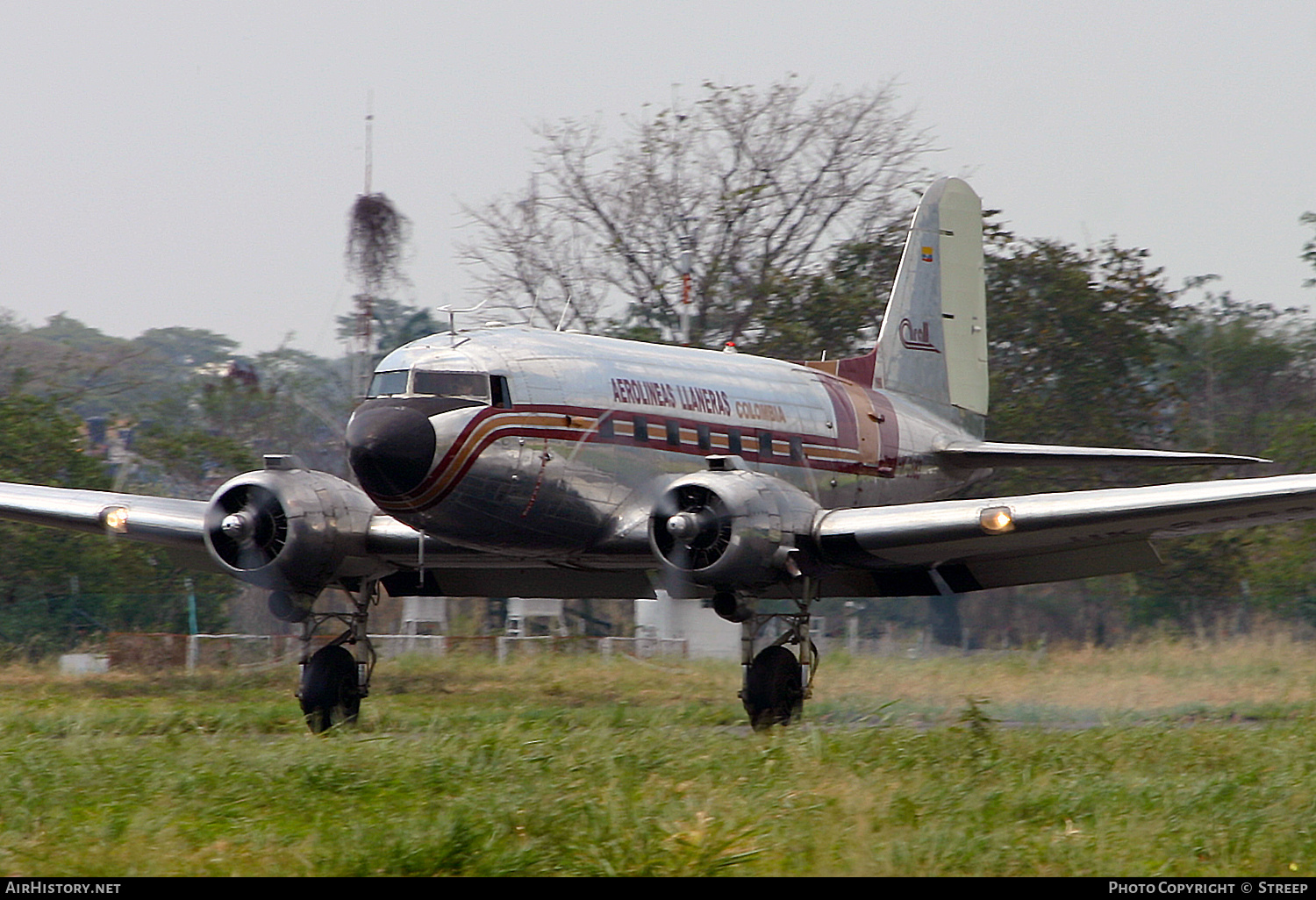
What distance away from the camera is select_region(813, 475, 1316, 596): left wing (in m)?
12.4

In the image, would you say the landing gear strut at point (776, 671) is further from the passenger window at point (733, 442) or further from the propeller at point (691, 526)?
the passenger window at point (733, 442)

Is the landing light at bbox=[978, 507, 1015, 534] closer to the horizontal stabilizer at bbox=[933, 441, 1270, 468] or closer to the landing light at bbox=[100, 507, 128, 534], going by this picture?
the horizontal stabilizer at bbox=[933, 441, 1270, 468]

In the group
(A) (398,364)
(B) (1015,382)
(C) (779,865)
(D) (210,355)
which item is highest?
(D) (210,355)

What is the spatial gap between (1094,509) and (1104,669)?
10.2m

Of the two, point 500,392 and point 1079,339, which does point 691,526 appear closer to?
point 500,392

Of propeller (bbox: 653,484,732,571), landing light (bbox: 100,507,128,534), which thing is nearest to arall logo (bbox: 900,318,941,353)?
propeller (bbox: 653,484,732,571)

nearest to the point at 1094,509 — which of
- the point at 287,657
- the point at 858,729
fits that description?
the point at 858,729

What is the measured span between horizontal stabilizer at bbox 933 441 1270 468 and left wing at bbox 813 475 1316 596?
1.42m

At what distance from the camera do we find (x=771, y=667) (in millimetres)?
13367

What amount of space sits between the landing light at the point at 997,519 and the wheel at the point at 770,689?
7.21ft

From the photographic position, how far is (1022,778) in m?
9.76

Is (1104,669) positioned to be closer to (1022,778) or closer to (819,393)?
(819,393)

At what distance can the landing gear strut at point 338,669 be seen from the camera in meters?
13.9

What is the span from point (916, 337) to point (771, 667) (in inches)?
280
